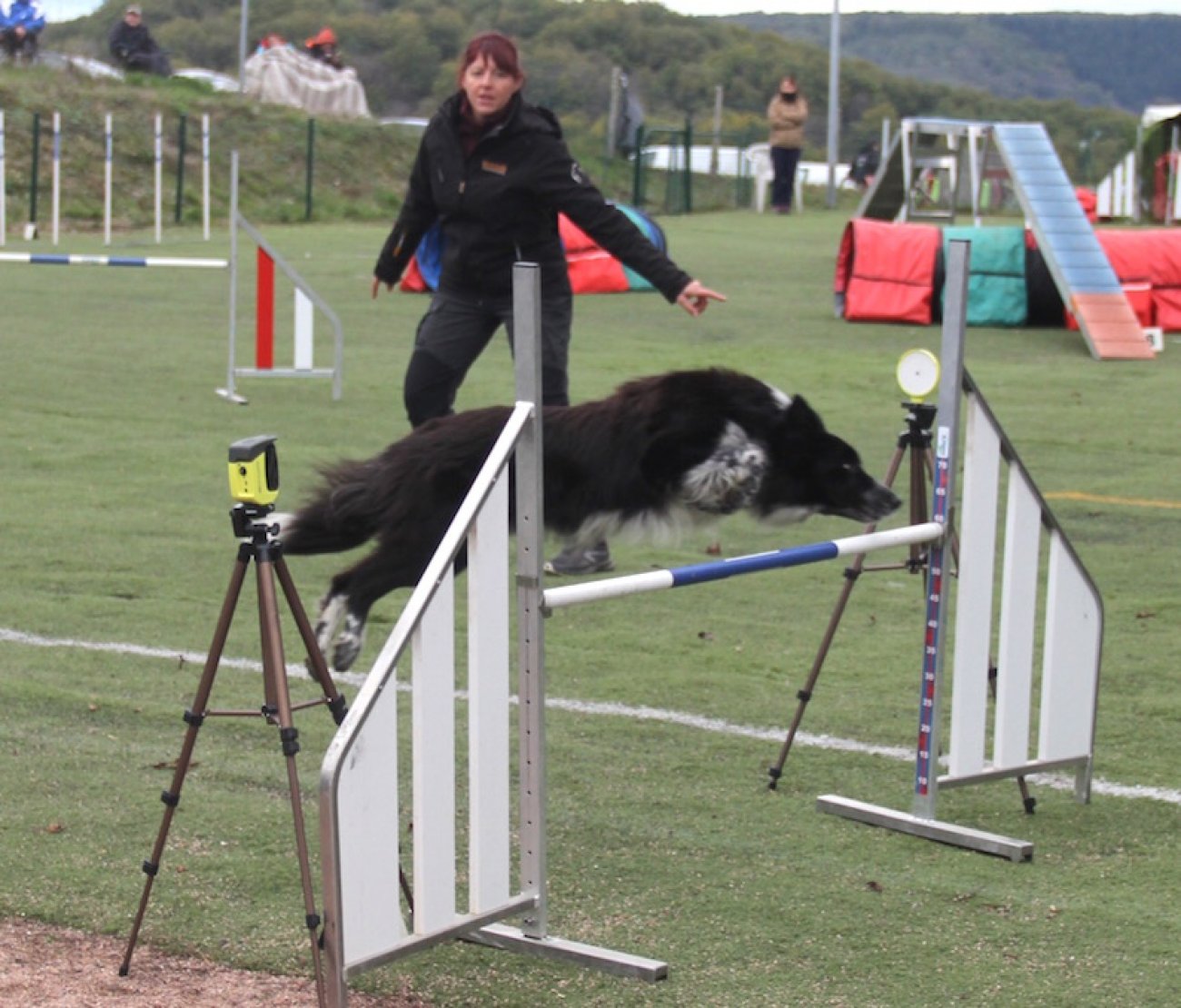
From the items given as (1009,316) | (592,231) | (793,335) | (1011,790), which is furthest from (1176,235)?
(1011,790)

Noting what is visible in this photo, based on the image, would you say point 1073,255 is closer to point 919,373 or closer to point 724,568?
point 919,373

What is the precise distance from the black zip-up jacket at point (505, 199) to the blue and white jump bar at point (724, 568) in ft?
7.05

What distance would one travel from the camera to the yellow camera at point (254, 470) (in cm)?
353

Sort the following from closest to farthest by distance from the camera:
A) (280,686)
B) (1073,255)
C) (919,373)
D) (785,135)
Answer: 1. (280,686)
2. (919,373)
3. (1073,255)
4. (785,135)

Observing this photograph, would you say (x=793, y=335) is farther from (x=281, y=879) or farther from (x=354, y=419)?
(x=281, y=879)

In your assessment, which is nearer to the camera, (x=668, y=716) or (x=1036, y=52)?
(x=668, y=716)

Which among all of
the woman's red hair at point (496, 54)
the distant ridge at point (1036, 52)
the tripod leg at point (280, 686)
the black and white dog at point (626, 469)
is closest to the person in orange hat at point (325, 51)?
the woman's red hair at point (496, 54)

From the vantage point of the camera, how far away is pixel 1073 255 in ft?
51.6

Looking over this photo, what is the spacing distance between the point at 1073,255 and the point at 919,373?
11.7 m

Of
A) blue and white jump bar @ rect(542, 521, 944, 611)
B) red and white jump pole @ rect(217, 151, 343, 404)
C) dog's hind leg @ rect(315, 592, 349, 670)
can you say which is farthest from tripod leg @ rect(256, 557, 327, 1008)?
red and white jump pole @ rect(217, 151, 343, 404)

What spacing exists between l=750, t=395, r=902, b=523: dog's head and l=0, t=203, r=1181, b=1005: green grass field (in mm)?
217

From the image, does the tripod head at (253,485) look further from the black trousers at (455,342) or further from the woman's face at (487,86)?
the black trousers at (455,342)

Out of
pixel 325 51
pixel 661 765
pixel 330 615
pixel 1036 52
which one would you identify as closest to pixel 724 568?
pixel 661 765

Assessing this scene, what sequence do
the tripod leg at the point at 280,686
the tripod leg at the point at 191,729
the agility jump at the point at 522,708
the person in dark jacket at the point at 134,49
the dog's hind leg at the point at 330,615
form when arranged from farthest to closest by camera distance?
the person in dark jacket at the point at 134,49 → the dog's hind leg at the point at 330,615 → the tripod leg at the point at 191,729 → the tripod leg at the point at 280,686 → the agility jump at the point at 522,708
